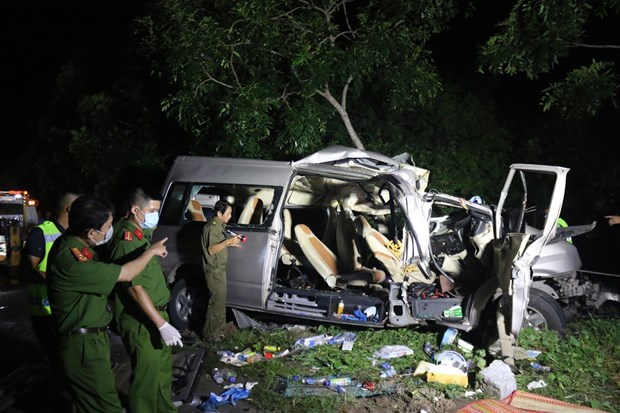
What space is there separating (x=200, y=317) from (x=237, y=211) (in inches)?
59.6

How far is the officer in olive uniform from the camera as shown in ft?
22.6

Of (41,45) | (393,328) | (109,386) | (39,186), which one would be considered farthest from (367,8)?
(41,45)

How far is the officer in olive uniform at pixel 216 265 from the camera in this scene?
22.6ft

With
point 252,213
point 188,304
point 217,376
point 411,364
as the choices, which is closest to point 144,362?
point 217,376

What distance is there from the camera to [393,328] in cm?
710

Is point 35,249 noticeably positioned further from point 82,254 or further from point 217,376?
point 217,376

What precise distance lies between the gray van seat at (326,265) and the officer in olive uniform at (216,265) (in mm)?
912

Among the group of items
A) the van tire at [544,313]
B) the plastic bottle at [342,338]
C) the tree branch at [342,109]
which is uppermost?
the tree branch at [342,109]

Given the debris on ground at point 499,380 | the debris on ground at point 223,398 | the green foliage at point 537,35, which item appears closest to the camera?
the debris on ground at point 223,398

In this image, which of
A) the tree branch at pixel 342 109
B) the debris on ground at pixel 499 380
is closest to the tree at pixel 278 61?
the tree branch at pixel 342 109

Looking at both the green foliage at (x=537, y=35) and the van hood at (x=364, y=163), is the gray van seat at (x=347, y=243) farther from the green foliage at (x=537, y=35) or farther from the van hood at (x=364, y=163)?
the green foliage at (x=537, y=35)

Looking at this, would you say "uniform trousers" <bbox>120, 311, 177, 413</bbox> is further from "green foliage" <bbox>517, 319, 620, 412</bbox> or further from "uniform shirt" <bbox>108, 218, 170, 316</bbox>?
"green foliage" <bbox>517, 319, 620, 412</bbox>

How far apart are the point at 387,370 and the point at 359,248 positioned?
6.74 ft

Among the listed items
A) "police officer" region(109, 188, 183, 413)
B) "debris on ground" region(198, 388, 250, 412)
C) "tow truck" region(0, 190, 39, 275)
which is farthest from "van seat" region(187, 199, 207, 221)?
"tow truck" region(0, 190, 39, 275)
